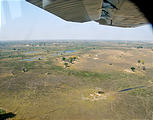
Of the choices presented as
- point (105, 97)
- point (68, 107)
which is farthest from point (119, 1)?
point (105, 97)

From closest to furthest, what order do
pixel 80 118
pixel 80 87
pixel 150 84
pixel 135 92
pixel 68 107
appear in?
pixel 80 118 < pixel 68 107 < pixel 135 92 < pixel 80 87 < pixel 150 84

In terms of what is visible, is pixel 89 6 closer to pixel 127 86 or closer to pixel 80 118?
pixel 80 118

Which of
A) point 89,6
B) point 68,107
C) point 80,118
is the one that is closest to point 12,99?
point 68,107

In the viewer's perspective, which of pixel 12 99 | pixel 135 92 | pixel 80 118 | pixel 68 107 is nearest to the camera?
pixel 80 118

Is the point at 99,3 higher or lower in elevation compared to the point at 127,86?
higher

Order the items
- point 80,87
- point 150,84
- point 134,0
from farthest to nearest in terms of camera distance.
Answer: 1. point 150,84
2. point 80,87
3. point 134,0

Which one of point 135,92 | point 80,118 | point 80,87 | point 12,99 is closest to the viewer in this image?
point 80,118

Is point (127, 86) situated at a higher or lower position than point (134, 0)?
lower

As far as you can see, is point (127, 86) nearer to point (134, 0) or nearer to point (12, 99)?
point (12, 99)

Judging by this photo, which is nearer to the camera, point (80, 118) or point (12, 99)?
point (80, 118)
